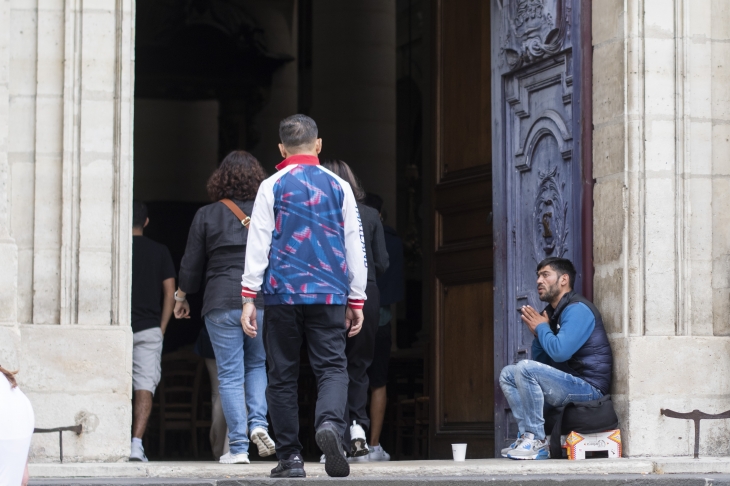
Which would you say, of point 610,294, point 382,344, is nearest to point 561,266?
point 610,294

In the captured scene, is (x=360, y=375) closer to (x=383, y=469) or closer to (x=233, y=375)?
(x=233, y=375)

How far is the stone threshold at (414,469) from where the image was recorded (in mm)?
7023

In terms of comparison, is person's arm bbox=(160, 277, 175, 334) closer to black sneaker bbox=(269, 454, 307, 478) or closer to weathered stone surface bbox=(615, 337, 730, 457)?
black sneaker bbox=(269, 454, 307, 478)

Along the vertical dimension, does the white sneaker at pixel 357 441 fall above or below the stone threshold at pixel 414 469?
above

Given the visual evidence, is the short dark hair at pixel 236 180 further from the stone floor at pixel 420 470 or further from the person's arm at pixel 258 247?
the stone floor at pixel 420 470

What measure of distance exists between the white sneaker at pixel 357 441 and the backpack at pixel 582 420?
1.11m

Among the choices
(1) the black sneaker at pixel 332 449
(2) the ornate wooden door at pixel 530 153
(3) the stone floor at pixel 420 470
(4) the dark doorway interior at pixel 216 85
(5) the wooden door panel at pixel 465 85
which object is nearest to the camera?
(1) the black sneaker at pixel 332 449

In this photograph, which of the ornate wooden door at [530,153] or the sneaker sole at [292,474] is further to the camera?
the ornate wooden door at [530,153]

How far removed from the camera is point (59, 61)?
8062 millimetres

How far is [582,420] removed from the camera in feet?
26.1

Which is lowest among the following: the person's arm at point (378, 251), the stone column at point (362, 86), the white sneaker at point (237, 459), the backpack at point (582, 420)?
the white sneaker at point (237, 459)

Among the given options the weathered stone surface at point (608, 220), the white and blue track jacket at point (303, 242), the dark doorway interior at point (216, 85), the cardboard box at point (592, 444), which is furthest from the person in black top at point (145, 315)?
the dark doorway interior at point (216, 85)

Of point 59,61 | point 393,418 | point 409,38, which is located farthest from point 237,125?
point 59,61

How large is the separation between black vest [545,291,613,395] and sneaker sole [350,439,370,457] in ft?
4.12
